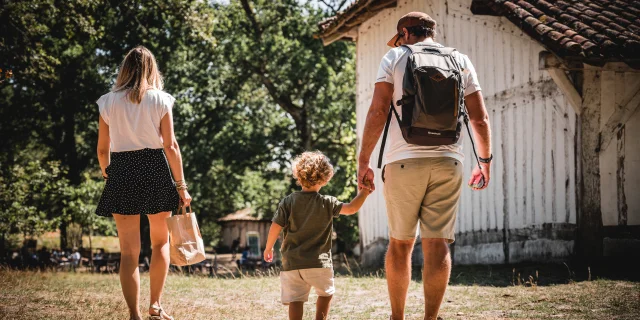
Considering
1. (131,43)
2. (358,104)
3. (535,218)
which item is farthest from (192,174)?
(535,218)

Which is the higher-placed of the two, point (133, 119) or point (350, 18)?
point (350, 18)

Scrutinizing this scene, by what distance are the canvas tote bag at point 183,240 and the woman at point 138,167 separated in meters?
0.14

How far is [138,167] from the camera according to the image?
15.0 ft

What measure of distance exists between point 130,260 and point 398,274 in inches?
77.1

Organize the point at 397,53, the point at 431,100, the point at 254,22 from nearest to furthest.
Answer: the point at 431,100
the point at 397,53
the point at 254,22

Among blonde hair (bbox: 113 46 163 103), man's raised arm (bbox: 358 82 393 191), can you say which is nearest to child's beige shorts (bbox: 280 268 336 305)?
man's raised arm (bbox: 358 82 393 191)

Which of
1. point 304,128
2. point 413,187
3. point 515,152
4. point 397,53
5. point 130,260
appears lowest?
point 130,260

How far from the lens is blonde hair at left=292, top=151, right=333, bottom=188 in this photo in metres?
4.41

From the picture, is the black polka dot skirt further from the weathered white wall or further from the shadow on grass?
the weathered white wall

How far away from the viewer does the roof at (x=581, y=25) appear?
812cm

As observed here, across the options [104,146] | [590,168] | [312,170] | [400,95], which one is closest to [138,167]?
[104,146]

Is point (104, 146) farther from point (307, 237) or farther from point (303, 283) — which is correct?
point (303, 283)

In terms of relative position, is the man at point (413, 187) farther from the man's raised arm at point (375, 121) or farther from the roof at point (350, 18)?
the roof at point (350, 18)

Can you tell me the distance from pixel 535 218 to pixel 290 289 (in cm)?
675
